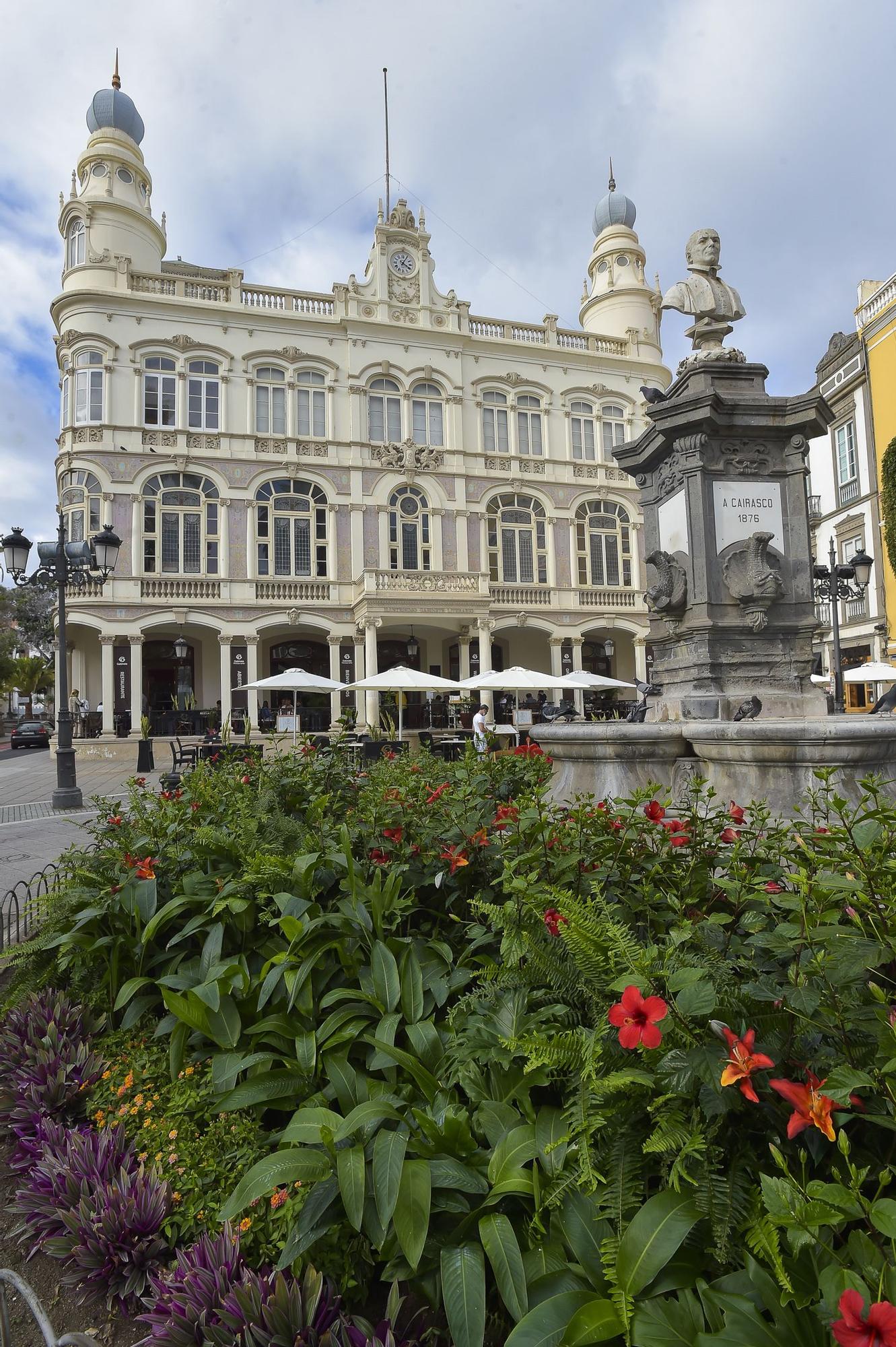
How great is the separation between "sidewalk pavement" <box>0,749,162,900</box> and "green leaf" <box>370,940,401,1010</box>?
7.14ft

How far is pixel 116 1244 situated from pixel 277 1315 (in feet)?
2.30

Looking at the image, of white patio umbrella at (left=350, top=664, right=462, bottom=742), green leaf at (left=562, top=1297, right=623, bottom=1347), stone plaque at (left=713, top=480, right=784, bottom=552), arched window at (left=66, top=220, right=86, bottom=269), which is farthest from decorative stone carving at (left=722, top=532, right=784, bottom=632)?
arched window at (left=66, top=220, right=86, bottom=269)

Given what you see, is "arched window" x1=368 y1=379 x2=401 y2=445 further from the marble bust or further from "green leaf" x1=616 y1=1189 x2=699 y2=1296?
"green leaf" x1=616 y1=1189 x2=699 y2=1296

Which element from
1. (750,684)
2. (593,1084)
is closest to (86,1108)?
(593,1084)

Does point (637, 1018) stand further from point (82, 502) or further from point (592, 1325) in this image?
point (82, 502)

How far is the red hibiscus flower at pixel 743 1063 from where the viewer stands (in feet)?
4.18

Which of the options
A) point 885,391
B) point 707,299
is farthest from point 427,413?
point 707,299

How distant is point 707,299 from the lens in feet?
26.4

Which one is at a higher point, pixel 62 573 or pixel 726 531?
pixel 62 573

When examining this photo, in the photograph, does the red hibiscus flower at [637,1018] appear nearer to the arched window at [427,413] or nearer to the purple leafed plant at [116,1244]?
the purple leafed plant at [116,1244]

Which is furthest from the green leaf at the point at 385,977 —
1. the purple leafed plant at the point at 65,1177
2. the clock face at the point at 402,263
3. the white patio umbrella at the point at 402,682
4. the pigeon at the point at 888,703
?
the clock face at the point at 402,263

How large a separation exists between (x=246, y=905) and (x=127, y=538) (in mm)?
27361

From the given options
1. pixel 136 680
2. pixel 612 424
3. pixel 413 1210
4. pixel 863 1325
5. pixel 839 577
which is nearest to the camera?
pixel 863 1325

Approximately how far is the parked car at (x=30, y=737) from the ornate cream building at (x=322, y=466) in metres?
10.0
